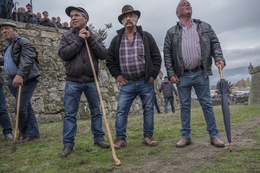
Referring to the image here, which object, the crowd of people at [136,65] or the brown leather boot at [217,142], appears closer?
the brown leather boot at [217,142]

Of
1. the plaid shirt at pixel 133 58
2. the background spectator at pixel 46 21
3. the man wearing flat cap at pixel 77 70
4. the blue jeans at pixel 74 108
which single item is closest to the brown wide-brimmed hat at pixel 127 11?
the plaid shirt at pixel 133 58

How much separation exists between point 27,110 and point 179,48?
3218mm

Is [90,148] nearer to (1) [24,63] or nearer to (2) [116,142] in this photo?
(2) [116,142]

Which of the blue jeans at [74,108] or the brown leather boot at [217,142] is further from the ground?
the blue jeans at [74,108]

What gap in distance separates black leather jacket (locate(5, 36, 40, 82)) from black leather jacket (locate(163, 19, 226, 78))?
2.45 metres

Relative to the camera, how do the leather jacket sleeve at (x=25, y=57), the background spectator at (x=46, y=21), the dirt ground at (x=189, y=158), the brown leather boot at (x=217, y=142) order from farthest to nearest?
1. the background spectator at (x=46, y=21)
2. the leather jacket sleeve at (x=25, y=57)
3. the brown leather boot at (x=217, y=142)
4. the dirt ground at (x=189, y=158)

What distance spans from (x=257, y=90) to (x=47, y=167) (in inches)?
978

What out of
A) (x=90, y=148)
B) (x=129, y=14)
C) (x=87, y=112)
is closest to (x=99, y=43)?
(x=129, y=14)

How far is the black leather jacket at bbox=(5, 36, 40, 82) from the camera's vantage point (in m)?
4.92

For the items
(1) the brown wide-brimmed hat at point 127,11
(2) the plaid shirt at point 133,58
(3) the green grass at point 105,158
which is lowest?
(3) the green grass at point 105,158

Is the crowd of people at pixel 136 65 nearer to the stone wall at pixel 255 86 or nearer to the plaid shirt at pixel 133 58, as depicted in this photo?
the plaid shirt at pixel 133 58

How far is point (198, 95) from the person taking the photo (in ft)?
14.3

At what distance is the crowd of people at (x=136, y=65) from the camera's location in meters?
4.15

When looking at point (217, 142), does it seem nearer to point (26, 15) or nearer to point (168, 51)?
point (168, 51)
